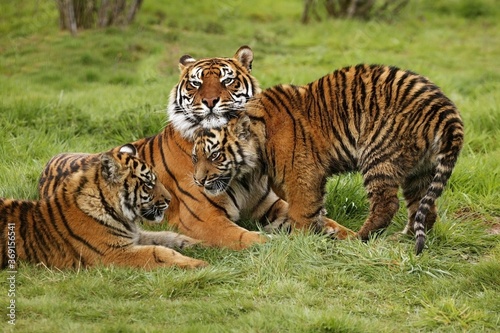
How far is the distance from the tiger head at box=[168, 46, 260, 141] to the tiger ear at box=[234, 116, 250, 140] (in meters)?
0.19

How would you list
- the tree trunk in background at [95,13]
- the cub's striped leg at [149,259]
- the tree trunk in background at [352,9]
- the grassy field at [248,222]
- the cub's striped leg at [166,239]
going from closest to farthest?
the grassy field at [248,222], the cub's striped leg at [149,259], the cub's striped leg at [166,239], the tree trunk in background at [95,13], the tree trunk in background at [352,9]

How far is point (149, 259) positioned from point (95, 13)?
7377 millimetres

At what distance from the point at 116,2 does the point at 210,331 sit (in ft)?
26.4

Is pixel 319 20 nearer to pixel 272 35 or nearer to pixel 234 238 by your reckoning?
pixel 272 35

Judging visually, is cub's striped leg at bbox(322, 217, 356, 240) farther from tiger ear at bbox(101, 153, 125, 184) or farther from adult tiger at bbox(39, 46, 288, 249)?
tiger ear at bbox(101, 153, 125, 184)

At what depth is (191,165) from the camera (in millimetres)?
5297

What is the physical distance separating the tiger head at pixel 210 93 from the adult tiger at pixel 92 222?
2.08 ft

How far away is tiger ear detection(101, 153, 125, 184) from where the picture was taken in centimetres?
462

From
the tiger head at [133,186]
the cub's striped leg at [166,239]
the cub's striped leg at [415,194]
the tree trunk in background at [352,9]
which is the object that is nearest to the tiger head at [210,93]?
the tiger head at [133,186]

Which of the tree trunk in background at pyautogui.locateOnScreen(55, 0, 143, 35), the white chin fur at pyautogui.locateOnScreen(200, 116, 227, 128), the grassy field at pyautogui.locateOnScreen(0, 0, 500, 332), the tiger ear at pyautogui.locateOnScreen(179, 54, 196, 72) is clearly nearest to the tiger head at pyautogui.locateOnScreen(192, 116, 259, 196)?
the white chin fur at pyautogui.locateOnScreen(200, 116, 227, 128)

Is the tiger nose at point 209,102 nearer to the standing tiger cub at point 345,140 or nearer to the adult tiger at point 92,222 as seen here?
the standing tiger cub at point 345,140

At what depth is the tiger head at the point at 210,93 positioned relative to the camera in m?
5.27

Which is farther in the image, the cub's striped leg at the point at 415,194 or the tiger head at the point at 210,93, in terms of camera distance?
the tiger head at the point at 210,93

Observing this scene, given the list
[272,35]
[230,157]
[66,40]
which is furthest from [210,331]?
[272,35]
